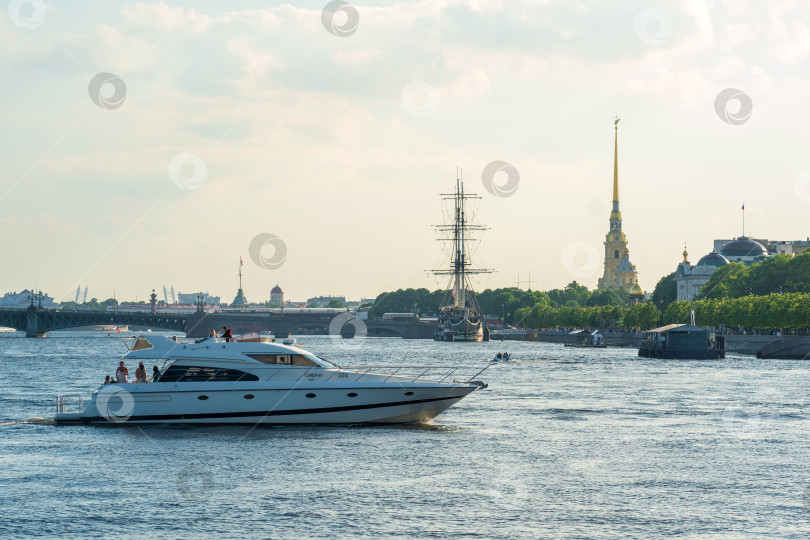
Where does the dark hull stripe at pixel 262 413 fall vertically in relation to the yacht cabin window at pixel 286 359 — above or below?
below

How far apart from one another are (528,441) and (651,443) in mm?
4842

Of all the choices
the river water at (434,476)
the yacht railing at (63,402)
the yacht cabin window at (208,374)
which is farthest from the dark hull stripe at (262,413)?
the yacht railing at (63,402)

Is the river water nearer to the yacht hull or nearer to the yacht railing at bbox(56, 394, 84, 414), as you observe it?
the yacht hull

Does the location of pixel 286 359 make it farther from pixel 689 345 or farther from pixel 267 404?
pixel 689 345

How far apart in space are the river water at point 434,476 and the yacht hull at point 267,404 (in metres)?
0.62

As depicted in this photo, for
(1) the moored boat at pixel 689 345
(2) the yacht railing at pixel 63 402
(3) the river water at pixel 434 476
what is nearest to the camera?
(3) the river water at pixel 434 476

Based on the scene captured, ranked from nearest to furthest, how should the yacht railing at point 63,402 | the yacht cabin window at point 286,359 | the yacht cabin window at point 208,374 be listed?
the yacht cabin window at point 208,374
the yacht cabin window at point 286,359
the yacht railing at point 63,402

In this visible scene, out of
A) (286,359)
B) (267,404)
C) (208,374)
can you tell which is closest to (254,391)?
(267,404)

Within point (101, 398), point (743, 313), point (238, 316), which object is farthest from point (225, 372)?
point (238, 316)

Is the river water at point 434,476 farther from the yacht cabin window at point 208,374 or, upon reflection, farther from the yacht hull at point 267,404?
the yacht cabin window at point 208,374

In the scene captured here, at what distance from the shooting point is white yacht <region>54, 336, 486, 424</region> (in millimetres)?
44594

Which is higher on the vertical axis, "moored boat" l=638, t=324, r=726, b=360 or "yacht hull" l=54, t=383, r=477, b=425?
"moored boat" l=638, t=324, r=726, b=360

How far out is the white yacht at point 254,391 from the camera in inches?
1756

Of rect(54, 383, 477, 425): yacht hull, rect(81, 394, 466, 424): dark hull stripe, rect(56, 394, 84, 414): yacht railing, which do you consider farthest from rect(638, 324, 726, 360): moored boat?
rect(81, 394, 466, 424): dark hull stripe
